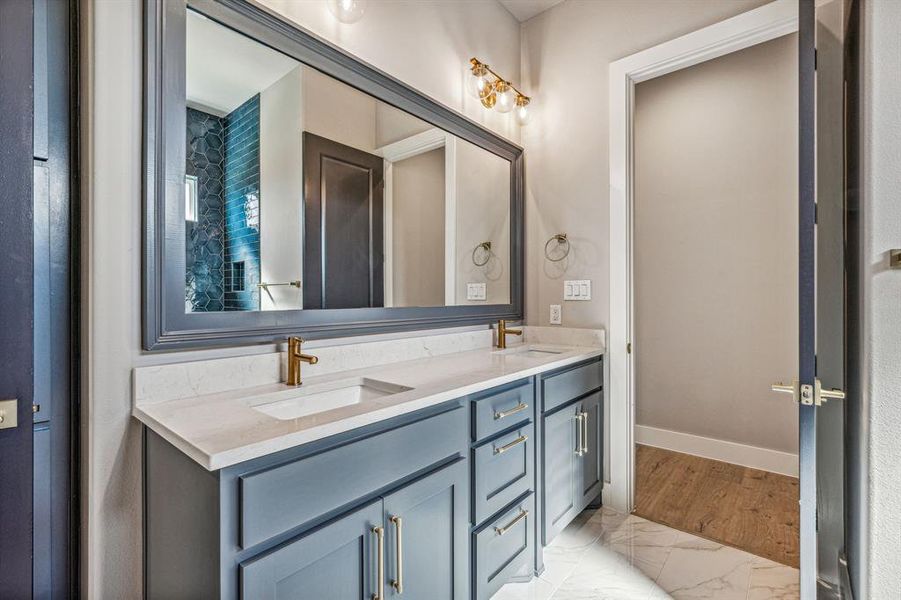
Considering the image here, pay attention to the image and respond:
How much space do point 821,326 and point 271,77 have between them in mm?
2099

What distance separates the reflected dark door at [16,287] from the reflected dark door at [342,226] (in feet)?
2.29

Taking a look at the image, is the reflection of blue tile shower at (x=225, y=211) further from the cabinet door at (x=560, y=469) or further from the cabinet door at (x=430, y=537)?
the cabinet door at (x=560, y=469)

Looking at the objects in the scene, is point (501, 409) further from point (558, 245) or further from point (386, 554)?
point (558, 245)

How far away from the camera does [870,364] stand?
123 cm

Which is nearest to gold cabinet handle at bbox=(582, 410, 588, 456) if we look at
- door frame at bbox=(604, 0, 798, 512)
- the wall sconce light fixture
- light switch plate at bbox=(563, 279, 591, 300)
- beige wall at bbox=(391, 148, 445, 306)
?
door frame at bbox=(604, 0, 798, 512)

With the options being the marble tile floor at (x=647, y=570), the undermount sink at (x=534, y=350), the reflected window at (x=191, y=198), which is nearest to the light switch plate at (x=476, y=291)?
the undermount sink at (x=534, y=350)

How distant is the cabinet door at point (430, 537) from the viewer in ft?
3.63

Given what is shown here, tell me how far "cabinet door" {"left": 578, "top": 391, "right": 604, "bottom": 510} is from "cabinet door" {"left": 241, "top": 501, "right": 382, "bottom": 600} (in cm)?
130

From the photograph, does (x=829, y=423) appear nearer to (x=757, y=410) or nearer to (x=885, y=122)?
(x=885, y=122)

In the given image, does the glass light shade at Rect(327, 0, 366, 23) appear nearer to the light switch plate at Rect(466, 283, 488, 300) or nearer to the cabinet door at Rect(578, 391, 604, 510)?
the light switch plate at Rect(466, 283, 488, 300)

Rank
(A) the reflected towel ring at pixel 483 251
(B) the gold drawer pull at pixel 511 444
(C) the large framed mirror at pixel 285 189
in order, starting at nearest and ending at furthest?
(C) the large framed mirror at pixel 285 189 → (B) the gold drawer pull at pixel 511 444 → (A) the reflected towel ring at pixel 483 251

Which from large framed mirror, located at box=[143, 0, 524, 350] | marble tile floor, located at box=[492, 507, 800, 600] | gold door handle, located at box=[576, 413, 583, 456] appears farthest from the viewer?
gold door handle, located at box=[576, 413, 583, 456]

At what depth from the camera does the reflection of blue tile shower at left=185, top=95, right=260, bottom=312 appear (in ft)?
4.09

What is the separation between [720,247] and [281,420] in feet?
9.65
